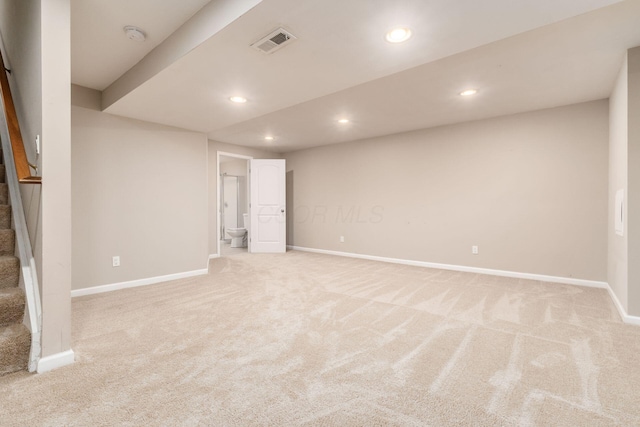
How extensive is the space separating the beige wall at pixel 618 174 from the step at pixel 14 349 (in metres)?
4.53

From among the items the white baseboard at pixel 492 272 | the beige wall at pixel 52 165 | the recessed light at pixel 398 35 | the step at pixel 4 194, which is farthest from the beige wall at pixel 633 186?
the step at pixel 4 194

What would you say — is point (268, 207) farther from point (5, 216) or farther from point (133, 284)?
point (5, 216)

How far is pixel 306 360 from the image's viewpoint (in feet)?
6.17

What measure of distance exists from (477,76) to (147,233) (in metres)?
4.30

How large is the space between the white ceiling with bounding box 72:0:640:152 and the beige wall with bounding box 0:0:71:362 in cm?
31

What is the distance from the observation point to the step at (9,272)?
195 cm

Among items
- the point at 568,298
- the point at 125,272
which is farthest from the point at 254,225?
the point at 568,298

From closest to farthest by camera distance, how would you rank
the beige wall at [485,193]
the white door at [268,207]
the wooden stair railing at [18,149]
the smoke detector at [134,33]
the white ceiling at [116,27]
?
the wooden stair railing at [18,149], the white ceiling at [116,27], the smoke detector at [134,33], the beige wall at [485,193], the white door at [268,207]

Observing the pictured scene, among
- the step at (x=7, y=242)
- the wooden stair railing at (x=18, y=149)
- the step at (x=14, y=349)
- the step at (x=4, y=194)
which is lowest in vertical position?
the step at (x=14, y=349)

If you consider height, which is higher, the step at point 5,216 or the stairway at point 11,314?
the step at point 5,216

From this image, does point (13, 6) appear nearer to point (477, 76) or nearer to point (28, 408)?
point (28, 408)

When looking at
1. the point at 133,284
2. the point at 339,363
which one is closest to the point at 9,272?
the point at 133,284

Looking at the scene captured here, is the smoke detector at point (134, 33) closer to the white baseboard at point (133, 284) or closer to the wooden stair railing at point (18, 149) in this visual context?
the wooden stair railing at point (18, 149)

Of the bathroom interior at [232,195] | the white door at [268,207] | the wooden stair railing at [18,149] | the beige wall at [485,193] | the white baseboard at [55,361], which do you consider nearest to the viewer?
the wooden stair railing at [18,149]
